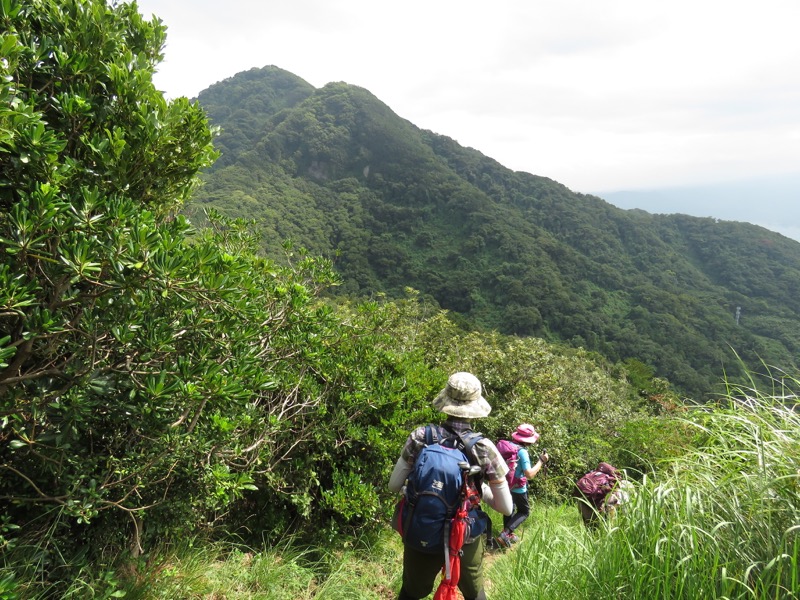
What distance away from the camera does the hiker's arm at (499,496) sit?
2533 millimetres

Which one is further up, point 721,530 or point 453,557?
point 721,530

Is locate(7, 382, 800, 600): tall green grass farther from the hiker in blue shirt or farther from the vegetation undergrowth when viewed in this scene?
the hiker in blue shirt

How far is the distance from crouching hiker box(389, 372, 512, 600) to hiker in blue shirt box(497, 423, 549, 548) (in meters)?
1.94

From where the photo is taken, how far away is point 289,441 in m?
3.70

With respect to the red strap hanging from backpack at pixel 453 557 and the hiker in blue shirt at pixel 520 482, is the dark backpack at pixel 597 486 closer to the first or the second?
the hiker in blue shirt at pixel 520 482

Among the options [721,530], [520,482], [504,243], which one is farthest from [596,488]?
[504,243]

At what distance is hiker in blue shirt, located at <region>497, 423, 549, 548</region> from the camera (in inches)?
175

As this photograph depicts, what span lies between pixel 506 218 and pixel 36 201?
90317mm

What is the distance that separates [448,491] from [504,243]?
255 ft

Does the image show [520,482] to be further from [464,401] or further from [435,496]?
[435,496]

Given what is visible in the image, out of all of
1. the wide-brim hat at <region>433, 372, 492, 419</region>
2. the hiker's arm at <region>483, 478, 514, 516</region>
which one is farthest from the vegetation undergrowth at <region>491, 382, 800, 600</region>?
the wide-brim hat at <region>433, 372, 492, 419</region>

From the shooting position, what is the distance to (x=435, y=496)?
240cm

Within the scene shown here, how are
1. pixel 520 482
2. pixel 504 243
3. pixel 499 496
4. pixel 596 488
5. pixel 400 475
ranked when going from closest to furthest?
pixel 499 496
pixel 400 475
pixel 596 488
pixel 520 482
pixel 504 243

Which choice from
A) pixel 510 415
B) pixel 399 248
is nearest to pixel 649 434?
pixel 510 415
